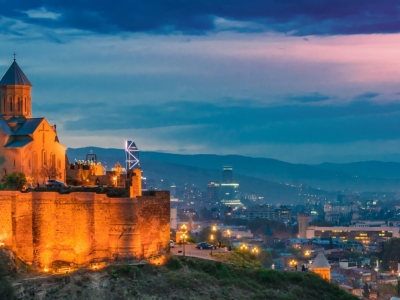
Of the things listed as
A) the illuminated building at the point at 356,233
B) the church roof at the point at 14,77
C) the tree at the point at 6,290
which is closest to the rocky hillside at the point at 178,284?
the tree at the point at 6,290

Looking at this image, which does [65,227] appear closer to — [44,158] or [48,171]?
[48,171]

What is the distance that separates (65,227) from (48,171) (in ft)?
27.2

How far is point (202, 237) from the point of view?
85.1 m

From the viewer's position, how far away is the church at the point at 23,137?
160ft

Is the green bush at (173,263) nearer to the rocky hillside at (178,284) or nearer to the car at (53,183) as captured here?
the rocky hillside at (178,284)

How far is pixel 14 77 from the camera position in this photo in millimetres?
51406

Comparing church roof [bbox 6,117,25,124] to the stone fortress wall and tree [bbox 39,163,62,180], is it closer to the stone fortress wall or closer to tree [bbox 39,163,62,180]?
tree [bbox 39,163,62,180]

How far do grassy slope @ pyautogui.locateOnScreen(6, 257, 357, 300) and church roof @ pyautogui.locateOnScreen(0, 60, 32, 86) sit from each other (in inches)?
549

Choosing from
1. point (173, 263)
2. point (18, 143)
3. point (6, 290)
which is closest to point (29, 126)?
point (18, 143)

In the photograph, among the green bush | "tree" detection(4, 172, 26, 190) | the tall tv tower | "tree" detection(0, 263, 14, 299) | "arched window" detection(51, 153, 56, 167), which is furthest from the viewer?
the tall tv tower

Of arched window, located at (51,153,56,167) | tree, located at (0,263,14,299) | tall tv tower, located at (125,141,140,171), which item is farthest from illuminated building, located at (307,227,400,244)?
tree, located at (0,263,14,299)

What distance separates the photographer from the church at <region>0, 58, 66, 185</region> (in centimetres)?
4871

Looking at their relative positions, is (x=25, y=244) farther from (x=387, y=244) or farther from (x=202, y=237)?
(x=387, y=244)

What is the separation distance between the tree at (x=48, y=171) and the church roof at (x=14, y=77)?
4.69 m
